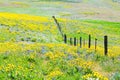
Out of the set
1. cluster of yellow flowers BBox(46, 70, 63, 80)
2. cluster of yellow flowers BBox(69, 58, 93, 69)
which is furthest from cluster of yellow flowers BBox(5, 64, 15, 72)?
cluster of yellow flowers BBox(69, 58, 93, 69)

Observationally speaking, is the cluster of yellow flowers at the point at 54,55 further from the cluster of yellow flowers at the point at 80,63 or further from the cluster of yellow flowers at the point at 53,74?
the cluster of yellow flowers at the point at 53,74

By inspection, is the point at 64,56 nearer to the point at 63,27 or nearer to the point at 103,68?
the point at 103,68

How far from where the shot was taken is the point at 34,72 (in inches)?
661

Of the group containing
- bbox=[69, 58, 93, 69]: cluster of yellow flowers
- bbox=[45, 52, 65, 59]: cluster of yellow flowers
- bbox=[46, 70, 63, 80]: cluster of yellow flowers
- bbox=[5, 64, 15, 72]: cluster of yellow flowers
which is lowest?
bbox=[45, 52, 65, 59]: cluster of yellow flowers

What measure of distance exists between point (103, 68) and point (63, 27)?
32.4 m

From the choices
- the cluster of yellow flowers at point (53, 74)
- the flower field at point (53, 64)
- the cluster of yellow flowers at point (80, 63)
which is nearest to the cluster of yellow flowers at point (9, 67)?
the flower field at point (53, 64)

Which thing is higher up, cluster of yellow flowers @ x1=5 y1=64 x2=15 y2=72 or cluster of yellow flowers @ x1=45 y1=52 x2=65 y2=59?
cluster of yellow flowers @ x1=5 y1=64 x2=15 y2=72

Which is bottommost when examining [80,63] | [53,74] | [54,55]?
[54,55]

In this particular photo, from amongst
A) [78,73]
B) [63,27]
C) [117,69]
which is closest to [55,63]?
[78,73]

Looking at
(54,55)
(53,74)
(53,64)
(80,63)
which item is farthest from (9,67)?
(54,55)

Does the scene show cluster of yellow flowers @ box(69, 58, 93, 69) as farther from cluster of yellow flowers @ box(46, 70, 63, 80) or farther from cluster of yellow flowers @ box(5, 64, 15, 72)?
cluster of yellow flowers @ box(5, 64, 15, 72)

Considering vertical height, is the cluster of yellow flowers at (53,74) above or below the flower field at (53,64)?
above

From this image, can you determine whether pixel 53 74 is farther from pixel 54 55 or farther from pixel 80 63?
pixel 54 55

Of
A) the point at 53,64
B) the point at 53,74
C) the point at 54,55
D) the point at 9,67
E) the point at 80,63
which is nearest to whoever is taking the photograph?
the point at 53,74
